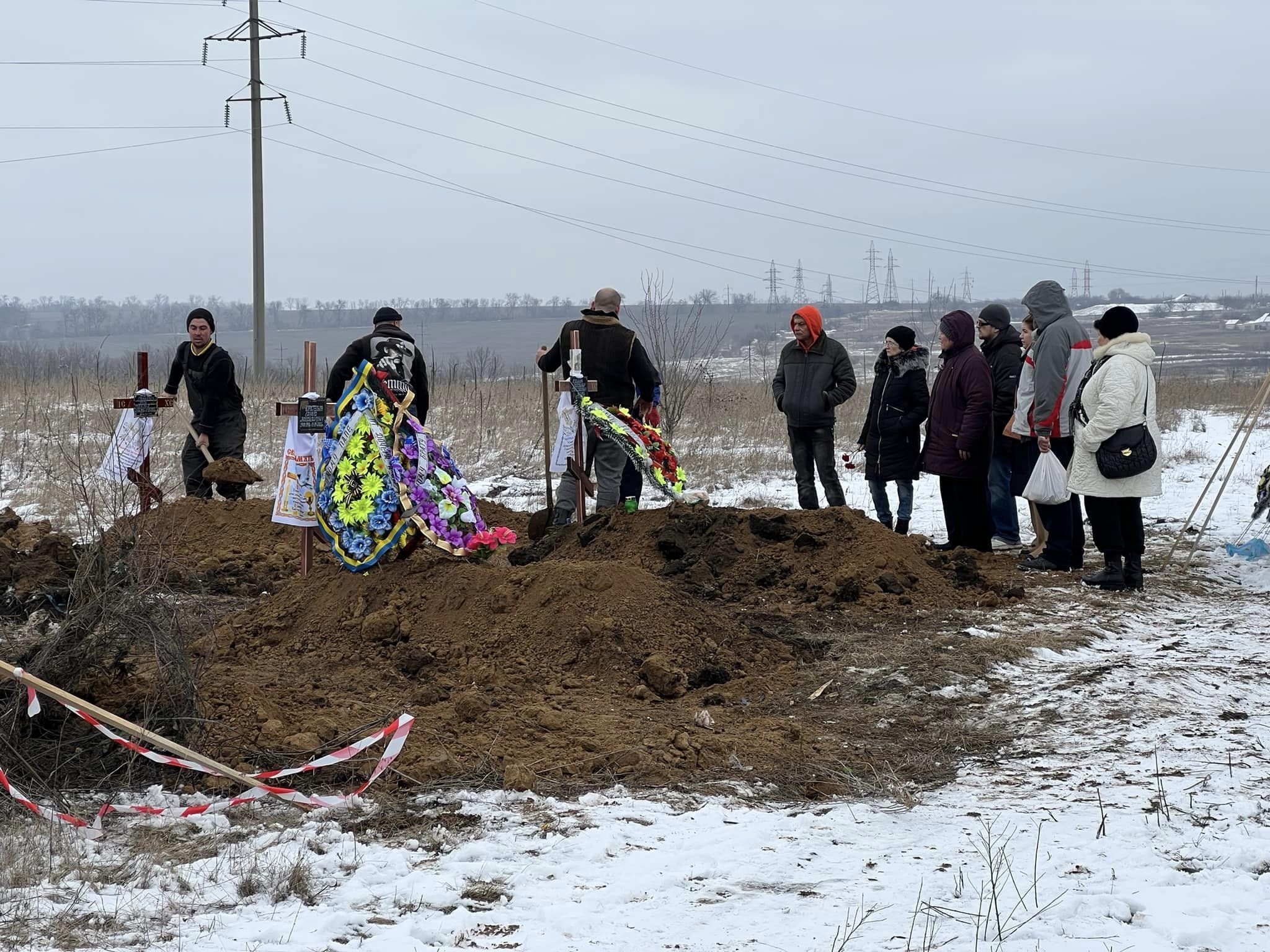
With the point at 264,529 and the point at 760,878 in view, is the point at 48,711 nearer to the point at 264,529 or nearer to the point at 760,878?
the point at 760,878

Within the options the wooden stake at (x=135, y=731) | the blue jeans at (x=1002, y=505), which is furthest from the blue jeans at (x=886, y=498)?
the wooden stake at (x=135, y=731)

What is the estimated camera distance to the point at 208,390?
10.2m

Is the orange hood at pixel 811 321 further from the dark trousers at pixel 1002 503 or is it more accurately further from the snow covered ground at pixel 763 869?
the snow covered ground at pixel 763 869

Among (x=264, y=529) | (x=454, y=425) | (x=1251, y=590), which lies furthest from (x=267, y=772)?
(x=454, y=425)

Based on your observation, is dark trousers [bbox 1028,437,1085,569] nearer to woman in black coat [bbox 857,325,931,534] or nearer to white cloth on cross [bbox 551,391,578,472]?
woman in black coat [bbox 857,325,931,534]

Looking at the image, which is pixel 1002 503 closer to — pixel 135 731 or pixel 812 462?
pixel 812 462

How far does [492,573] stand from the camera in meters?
7.05

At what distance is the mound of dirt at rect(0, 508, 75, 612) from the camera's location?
25.4 ft

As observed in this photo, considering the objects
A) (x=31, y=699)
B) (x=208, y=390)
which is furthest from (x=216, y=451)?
(x=31, y=699)

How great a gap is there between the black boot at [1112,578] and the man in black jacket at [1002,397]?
132cm

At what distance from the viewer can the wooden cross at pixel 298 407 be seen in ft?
24.0

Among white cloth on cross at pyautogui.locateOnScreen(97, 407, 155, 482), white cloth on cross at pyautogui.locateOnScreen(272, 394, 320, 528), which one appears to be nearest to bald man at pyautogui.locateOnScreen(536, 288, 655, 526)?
white cloth on cross at pyautogui.locateOnScreen(272, 394, 320, 528)

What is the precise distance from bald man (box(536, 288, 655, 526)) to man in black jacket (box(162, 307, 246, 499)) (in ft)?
8.51

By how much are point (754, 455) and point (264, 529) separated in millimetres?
7175
